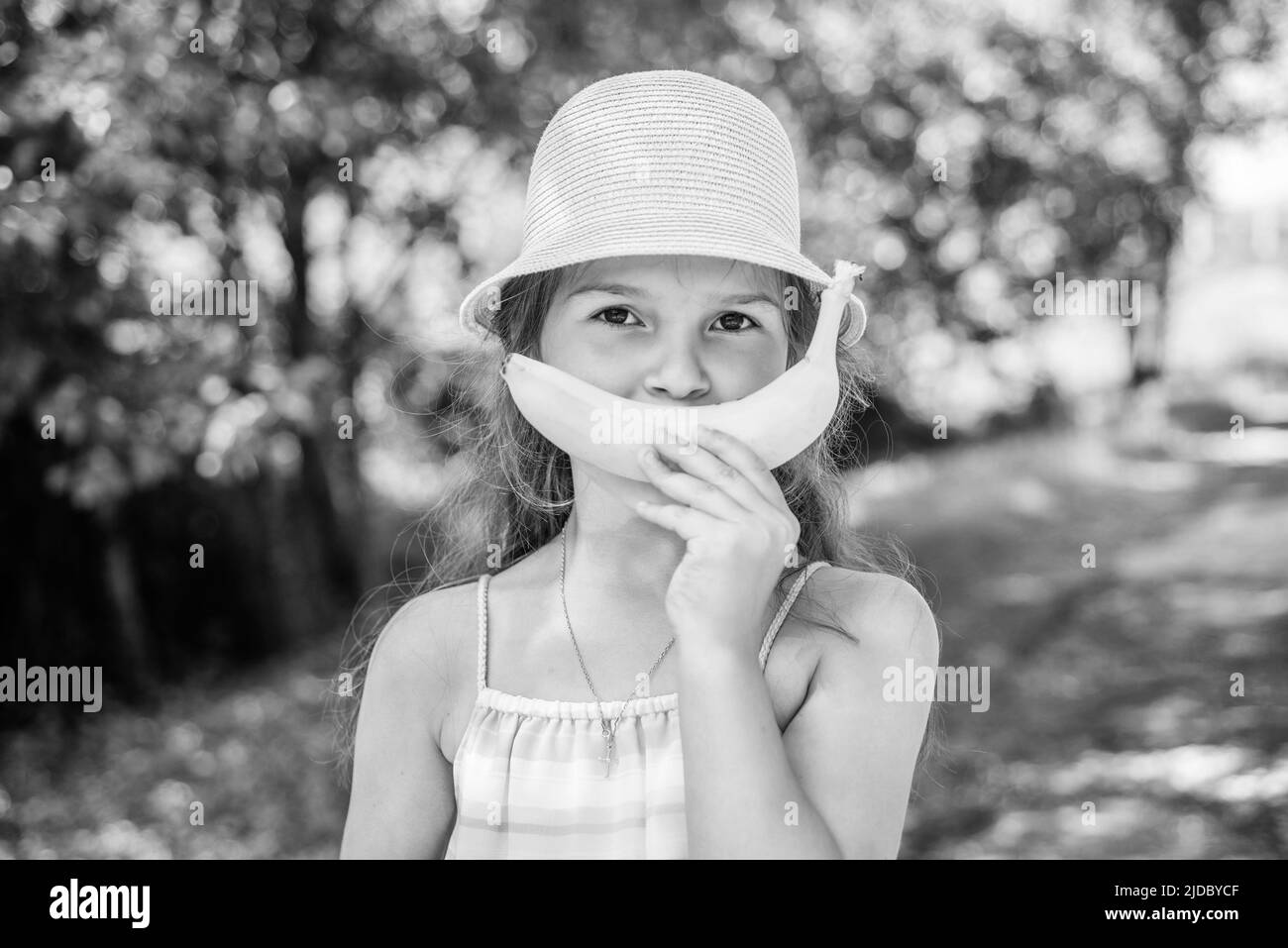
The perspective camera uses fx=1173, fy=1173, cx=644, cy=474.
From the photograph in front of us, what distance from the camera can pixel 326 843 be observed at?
5391mm

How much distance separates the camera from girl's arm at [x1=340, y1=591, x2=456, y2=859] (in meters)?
1.92

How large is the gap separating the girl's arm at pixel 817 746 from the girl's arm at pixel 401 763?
0.53m

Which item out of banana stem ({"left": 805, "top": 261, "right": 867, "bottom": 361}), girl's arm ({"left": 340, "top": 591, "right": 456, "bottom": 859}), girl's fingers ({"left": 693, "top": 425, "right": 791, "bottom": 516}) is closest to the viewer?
girl's fingers ({"left": 693, "top": 425, "right": 791, "bottom": 516})

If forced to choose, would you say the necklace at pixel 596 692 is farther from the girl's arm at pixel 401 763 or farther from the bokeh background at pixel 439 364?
the bokeh background at pixel 439 364

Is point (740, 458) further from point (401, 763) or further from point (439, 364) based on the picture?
point (439, 364)

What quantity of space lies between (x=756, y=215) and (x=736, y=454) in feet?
1.46

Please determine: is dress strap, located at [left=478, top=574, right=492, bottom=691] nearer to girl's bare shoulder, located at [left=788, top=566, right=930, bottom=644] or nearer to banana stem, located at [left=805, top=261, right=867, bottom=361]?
girl's bare shoulder, located at [left=788, top=566, right=930, bottom=644]

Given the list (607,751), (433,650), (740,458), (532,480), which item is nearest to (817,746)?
(607,751)

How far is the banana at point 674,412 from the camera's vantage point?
1671mm

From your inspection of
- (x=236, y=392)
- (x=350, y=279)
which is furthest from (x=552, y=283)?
(x=350, y=279)

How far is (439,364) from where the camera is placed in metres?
7.01

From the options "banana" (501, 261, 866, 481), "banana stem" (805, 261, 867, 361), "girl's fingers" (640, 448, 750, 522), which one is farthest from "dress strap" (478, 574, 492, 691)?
"banana stem" (805, 261, 867, 361)

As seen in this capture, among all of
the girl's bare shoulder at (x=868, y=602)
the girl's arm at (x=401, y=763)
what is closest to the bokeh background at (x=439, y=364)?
the girl's bare shoulder at (x=868, y=602)

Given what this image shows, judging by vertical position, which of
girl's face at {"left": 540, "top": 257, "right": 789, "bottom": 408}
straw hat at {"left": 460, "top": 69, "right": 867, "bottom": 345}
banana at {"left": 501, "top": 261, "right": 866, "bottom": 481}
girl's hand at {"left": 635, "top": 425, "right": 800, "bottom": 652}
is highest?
straw hat at {"left": 460, "top": 69, "right": 867, "bottom": 345}
